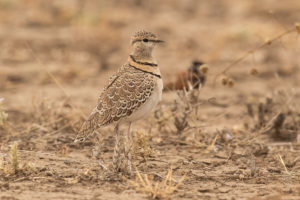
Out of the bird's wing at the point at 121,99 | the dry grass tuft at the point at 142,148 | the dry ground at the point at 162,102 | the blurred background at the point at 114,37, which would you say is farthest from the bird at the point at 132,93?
the blurred background at the point at 114,37

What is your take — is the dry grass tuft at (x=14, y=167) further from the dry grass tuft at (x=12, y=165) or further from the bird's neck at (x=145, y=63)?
the bird's neck at (x=145, y=63)

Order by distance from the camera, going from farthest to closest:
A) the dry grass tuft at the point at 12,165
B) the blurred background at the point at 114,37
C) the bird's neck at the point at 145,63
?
the blurred background at the point at 114,37 < the bird's neck at the point at 145,63 < the dry grass tuft at the point at 12,165

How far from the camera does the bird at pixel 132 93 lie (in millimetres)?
4855

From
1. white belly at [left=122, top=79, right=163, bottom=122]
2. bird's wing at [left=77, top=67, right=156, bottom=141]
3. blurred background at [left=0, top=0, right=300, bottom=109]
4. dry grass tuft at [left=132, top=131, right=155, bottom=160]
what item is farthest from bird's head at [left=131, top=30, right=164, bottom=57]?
blurred background at [left=0, top=0, right=300, bottom=109]

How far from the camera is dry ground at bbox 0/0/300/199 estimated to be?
4.88m

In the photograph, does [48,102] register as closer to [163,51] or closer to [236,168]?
[236,168]

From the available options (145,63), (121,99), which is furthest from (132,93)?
(145,63)

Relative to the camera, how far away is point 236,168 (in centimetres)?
541

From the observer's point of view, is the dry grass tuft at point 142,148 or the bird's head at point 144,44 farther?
the dry grass tuft at point 142,148

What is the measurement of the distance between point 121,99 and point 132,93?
0.11 metres

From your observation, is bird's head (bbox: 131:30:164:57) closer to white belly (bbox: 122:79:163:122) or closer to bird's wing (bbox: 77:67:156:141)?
bird's wing (bbox: 77:67:156:141)

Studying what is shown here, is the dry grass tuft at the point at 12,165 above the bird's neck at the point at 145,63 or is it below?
below

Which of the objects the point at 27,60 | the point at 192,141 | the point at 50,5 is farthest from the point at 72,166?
the point at 50,5

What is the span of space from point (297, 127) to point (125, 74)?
255cm
